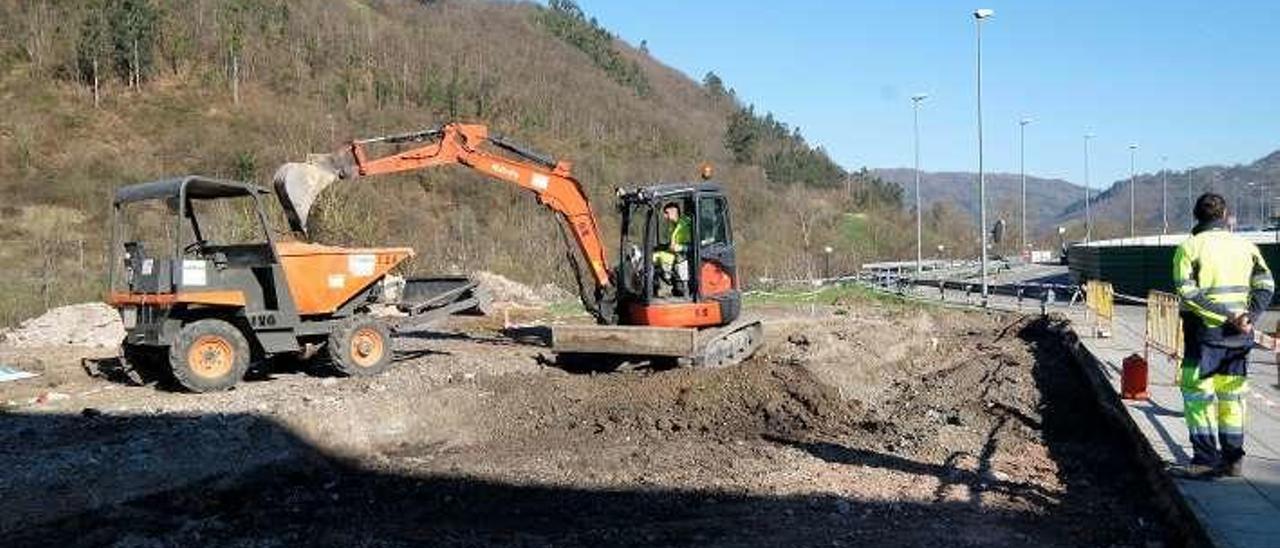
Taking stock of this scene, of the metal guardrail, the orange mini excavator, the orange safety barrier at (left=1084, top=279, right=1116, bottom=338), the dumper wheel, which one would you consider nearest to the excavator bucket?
the orange mini excavator

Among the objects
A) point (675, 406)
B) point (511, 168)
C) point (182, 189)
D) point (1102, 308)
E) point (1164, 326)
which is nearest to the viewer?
point (675, 406)

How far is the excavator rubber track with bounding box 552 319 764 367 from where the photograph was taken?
13.9 metres

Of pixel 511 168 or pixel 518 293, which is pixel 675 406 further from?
pixel 518 293

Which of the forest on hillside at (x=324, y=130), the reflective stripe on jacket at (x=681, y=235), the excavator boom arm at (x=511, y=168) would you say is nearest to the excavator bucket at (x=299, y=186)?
the excavator boom arm at (x=511, y=168)

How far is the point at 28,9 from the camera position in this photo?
53562 millimetres

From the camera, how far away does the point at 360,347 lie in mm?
14016

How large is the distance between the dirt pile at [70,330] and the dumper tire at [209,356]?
6581mm

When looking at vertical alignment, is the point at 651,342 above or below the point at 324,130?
below

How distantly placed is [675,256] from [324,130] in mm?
43636

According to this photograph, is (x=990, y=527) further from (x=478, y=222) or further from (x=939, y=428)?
(x=478, y=222)

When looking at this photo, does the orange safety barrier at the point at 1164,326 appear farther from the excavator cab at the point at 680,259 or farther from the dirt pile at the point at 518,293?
the dirt pile at the point at 518,293

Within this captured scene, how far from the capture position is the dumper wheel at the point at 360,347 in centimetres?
1375

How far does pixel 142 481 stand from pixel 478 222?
41.6 m

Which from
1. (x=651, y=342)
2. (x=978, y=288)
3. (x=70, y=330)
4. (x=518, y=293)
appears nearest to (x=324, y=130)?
(x=518, y=293)
